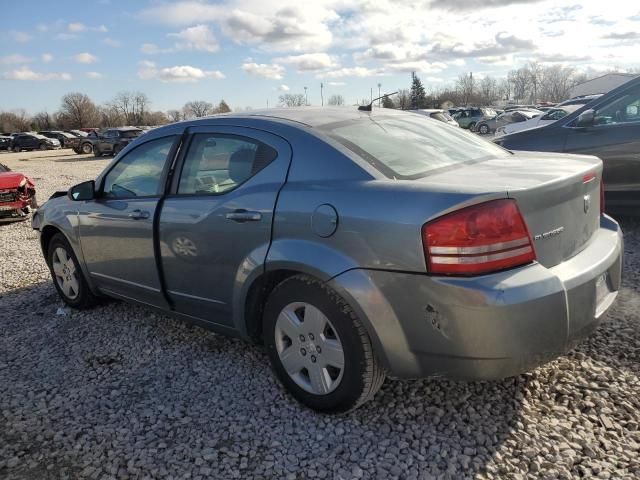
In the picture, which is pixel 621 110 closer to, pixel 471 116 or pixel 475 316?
pixel 475 316

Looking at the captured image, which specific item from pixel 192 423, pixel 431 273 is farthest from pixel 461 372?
pixel 192 423

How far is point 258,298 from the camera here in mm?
2949

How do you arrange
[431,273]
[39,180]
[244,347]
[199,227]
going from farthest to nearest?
[39,180], [244,347], [199,227], [431,273]

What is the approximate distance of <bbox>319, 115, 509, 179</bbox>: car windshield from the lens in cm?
271

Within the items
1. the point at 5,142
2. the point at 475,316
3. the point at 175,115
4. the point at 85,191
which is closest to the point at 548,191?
the point at 475,316

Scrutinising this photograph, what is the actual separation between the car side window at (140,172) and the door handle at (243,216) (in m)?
0.85

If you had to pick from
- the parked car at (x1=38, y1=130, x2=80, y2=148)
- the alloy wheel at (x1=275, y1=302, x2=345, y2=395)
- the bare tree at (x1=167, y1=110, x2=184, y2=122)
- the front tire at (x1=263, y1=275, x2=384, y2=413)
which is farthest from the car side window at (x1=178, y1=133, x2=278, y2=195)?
the bare tree at (x1=167, y1=110, x2=184, y2=122)

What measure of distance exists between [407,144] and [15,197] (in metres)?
8.98

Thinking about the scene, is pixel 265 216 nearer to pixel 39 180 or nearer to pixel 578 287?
pixel 578 287

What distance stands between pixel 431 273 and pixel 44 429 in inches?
88.3

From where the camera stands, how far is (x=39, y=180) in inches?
Answer: 693

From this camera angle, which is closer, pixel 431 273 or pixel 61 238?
pixel 431 273

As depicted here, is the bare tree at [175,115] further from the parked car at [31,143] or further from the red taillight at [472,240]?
the red taillight at [472,240]

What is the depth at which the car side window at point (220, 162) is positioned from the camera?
118 inches
